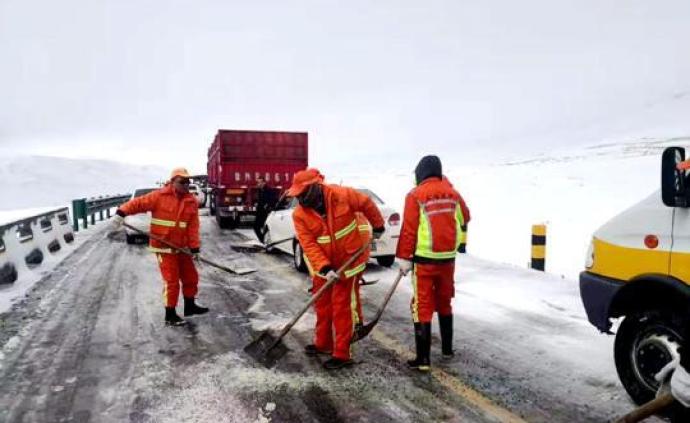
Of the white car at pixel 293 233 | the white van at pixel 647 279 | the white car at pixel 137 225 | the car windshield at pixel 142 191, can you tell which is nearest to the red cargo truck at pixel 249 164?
the car windshield at pixel 142 191

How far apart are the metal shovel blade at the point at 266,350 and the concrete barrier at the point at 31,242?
5.40 meters

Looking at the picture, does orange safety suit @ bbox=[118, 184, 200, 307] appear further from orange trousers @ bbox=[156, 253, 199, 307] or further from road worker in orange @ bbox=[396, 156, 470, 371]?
road worker in orange @ bbox=[396, 156, 470, 371]

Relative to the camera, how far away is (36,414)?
12.3ft

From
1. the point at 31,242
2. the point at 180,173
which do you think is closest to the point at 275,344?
the point at 180,173

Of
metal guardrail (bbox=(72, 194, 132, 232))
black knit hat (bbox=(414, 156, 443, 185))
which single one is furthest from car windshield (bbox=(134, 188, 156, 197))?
black knit hat (bbox=(414, 156, 443, 185))

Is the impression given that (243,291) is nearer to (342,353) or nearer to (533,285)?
(342,353)

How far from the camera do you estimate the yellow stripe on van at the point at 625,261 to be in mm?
3510

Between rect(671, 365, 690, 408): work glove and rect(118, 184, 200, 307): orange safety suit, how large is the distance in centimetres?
508

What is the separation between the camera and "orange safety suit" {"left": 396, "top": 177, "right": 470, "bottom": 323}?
4.58m

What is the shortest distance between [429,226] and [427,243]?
0.48ft

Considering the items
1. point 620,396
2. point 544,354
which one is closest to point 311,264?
point 544,354

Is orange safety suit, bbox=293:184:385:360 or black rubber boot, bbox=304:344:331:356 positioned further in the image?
black rubber boot, bbox=304:344:331:356

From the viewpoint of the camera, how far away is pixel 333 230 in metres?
4.80

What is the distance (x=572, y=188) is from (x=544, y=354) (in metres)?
18.4
